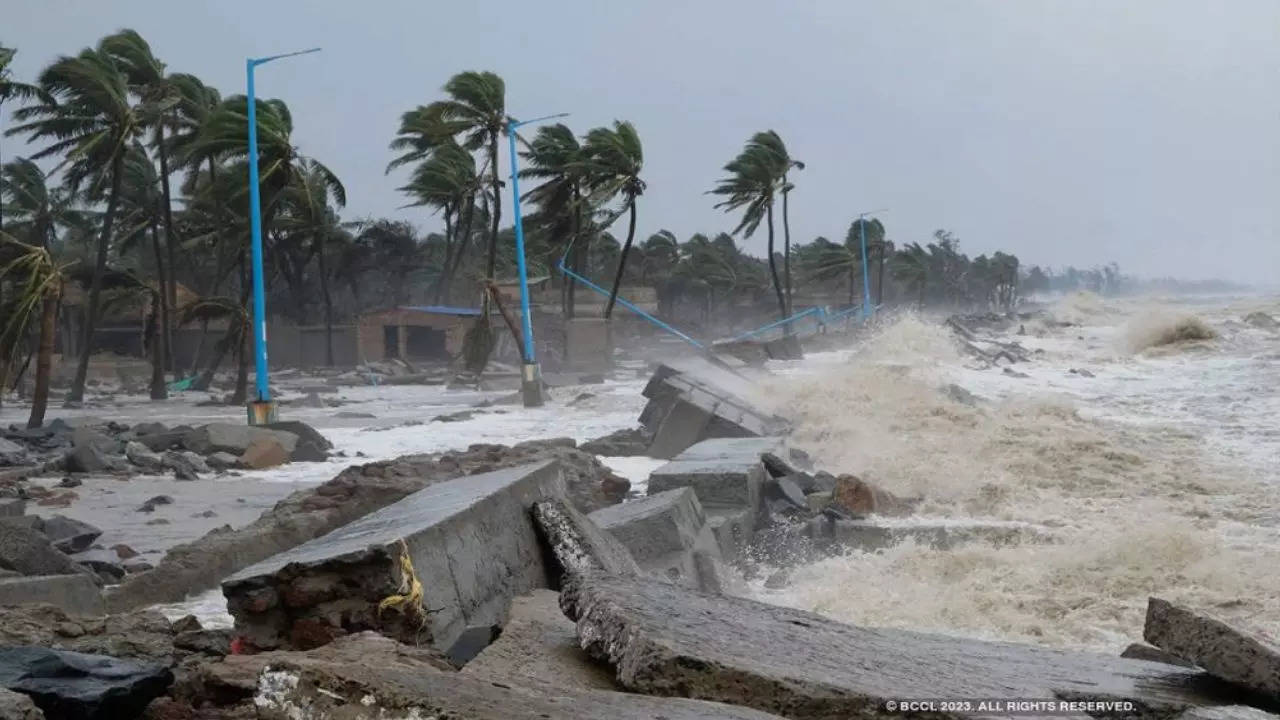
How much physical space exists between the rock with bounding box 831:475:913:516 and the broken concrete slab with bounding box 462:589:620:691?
5.23 m

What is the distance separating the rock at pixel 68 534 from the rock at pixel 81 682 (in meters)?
4.44

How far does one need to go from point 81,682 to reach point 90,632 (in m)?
1.01

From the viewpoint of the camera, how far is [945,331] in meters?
34.1

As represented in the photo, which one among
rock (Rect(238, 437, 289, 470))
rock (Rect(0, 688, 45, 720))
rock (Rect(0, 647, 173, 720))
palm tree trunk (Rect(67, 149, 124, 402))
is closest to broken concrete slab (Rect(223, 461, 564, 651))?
rock (Rect(0, 647, 173, 720))

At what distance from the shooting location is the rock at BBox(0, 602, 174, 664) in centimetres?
351

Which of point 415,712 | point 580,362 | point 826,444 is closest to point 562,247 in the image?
point 580,362

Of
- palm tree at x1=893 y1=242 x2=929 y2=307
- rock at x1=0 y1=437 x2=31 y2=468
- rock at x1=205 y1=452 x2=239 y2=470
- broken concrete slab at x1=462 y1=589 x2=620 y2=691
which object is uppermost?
palm tree at x1=893 y1=242 x2=929 y2=307

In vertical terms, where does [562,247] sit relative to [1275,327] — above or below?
above

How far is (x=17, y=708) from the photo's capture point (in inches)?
95.2

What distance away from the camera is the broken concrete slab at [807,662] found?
294cm

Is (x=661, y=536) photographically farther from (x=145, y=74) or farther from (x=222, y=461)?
(x=145, y=74)

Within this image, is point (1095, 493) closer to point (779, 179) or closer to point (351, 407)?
point (351, 407)

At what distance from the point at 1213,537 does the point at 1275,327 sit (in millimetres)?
37583

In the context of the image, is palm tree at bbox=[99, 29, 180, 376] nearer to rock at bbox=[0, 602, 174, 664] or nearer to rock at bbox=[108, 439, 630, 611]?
rock at bbox=[108, 439, 630, 611]
